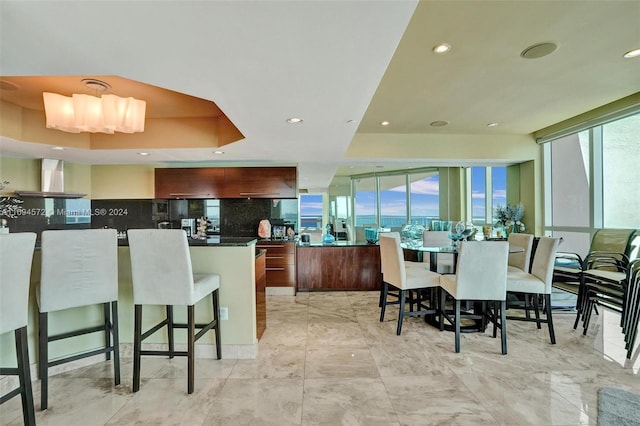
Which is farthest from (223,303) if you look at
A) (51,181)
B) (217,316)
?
(51,181)

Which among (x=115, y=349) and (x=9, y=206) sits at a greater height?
(x=9, y=206)

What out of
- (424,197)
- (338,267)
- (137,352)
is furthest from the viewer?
(424,197)

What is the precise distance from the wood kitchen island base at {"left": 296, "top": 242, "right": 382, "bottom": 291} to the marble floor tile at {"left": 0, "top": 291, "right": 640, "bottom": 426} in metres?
1.66

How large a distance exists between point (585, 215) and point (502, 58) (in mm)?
3297

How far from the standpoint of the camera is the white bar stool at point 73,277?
1989 mm

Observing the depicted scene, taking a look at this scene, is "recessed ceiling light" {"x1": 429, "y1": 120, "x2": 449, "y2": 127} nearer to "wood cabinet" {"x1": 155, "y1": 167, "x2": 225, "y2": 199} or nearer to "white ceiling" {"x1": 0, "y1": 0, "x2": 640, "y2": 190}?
"white ceiling" {"x1": 0, "y1": 0, "x2": 640, "y2": 190}

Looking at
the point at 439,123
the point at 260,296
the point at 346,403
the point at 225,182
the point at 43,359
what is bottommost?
the point at 346,403

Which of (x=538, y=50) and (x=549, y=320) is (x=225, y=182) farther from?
(x=549, y=320)

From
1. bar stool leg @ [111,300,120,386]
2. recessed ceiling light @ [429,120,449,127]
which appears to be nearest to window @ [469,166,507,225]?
recessed ceiling light @ [429,120,449,127]

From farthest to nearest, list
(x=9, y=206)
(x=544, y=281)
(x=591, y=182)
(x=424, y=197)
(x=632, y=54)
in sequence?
(x=424, y=197) < (x=591, y=182) < (x=9, y=206) < (x=544, y=281) < (x=632, y=54)

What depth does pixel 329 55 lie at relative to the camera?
167 centimetres

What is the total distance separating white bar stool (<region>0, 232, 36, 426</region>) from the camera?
162 centimetres

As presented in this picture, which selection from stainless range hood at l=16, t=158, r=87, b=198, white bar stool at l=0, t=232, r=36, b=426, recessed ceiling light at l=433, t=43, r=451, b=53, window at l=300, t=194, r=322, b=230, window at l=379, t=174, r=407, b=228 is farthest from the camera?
window at l=379, t=174, r=407, b=228

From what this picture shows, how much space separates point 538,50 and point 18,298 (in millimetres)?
4000
